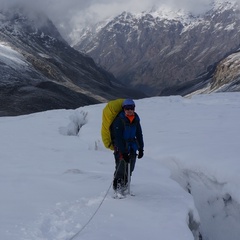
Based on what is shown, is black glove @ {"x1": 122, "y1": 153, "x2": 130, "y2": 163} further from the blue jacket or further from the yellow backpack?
the yellow backpack

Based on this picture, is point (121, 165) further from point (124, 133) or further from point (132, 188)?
point (132, 188)

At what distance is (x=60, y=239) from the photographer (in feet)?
21.0

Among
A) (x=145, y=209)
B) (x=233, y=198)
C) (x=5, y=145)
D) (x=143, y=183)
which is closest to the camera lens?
(x=145, y=209)

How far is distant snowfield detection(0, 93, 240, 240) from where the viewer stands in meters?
6.93

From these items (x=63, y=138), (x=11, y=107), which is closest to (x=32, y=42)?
(x=11, y=107)

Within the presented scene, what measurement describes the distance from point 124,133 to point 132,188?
1845 mm

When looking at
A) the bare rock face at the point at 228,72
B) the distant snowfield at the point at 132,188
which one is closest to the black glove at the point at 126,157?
the distant snowfield at the point at 132,188

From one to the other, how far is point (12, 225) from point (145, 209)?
253 centimetres

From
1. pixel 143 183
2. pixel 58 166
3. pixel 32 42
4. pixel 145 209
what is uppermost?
pixel 32 42

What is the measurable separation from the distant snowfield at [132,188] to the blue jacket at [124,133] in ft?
3.31

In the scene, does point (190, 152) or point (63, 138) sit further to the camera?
point (63, 138)

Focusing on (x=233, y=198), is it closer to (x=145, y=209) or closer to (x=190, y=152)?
(x=145, y=209)

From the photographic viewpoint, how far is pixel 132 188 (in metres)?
9.41

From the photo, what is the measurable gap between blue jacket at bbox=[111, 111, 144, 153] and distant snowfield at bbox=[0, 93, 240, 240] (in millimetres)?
1008
